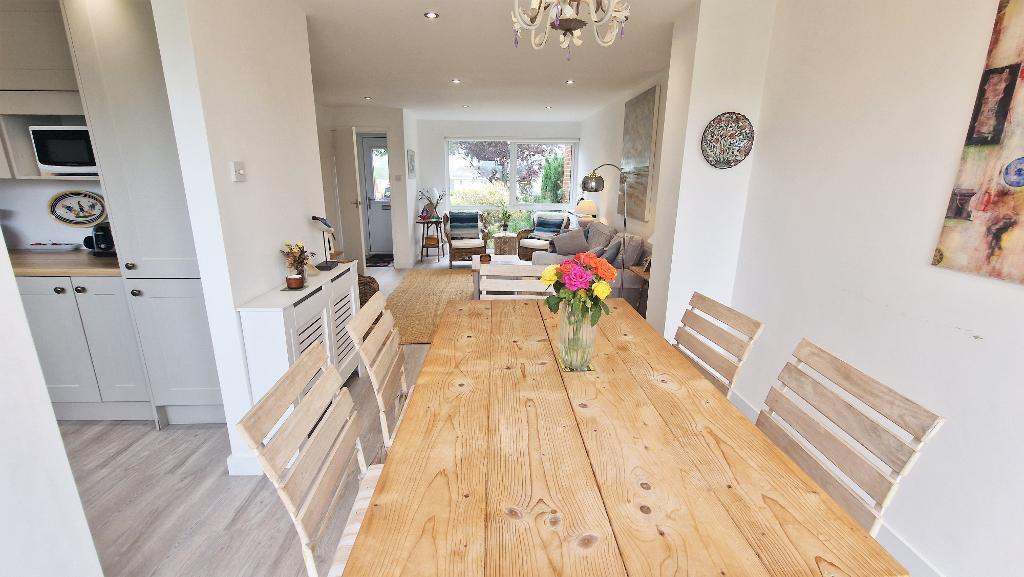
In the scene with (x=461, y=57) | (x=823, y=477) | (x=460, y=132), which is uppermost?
(x=461, y=57)

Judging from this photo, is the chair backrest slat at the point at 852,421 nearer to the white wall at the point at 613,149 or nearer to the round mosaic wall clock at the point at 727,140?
the round mosaic wall clock at the point at 727,140

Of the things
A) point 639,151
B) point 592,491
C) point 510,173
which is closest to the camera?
point 592,491

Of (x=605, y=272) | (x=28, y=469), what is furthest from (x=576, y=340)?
(x=28, y=469)

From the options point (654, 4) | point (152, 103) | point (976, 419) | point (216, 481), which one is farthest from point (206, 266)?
point (976, 419)

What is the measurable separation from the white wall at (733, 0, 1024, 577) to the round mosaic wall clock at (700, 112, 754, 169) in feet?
0.46

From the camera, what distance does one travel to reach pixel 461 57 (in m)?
3.51

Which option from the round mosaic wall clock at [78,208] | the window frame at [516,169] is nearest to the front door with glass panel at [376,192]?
the window frame at [516,169]

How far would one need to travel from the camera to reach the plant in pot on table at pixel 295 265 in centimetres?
220

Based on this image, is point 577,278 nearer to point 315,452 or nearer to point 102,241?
point 315,452

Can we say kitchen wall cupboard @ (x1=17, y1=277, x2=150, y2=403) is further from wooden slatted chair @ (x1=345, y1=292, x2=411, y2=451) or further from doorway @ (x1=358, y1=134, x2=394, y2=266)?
doorway @ (x1=358, y1=134, x2=394, y2=266)

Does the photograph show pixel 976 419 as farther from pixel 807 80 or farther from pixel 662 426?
pixel 807 80

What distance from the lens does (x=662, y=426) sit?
1.14 meters

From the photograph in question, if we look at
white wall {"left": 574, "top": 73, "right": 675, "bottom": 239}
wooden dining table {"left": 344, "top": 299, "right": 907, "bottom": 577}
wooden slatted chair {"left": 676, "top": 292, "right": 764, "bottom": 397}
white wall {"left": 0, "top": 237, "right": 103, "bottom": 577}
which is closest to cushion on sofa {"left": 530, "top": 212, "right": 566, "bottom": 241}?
white wall {"left": 574, "top": 73, "right": 675, "bottom": 239}

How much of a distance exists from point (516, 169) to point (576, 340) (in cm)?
693
